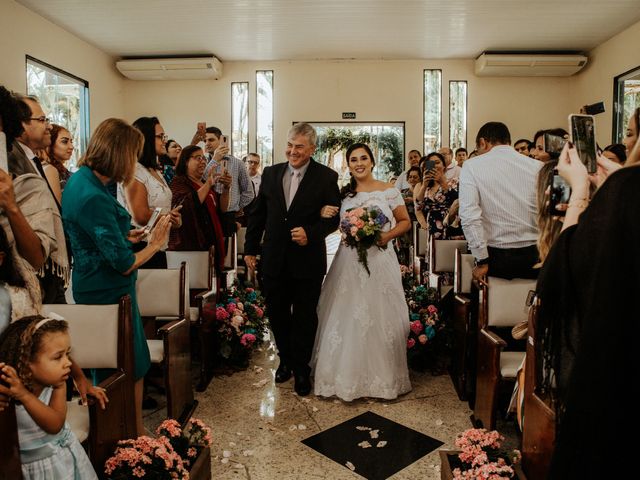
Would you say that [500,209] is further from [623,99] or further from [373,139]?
[373,139]


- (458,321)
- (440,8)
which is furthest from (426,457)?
(440,8)

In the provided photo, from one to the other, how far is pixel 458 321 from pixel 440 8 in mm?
6002

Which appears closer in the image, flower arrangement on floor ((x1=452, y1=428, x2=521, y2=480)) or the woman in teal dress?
flower arrangement on floor ((x1=452, y1=428, x2=521, y2=480))

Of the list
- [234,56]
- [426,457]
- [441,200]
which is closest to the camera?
[426,457]

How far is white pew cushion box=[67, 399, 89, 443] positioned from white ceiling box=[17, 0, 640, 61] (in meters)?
7.02

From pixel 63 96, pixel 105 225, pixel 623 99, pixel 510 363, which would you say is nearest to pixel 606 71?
pixel 623 99

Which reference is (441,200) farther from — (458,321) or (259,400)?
(259,400)

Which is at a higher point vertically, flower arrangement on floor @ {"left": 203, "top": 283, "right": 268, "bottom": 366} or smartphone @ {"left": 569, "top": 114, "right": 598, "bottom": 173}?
smartphone @ {"left": 569, "top": 114, "right": 598, "bottom": 173}

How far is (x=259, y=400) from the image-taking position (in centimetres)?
363

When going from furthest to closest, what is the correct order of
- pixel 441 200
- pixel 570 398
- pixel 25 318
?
pixel 441 200
pixel 25 318
pixel 570 398

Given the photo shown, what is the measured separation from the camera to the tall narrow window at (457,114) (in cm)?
1114

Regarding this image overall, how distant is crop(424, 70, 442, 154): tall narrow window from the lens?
11180 mm

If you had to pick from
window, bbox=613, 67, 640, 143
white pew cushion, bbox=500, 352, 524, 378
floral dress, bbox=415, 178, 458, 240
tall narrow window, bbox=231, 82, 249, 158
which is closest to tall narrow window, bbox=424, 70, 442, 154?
window, bbox=613, 67, 640, 143

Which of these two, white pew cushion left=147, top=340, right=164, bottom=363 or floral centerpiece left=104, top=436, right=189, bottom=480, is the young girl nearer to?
floral centerpiece left=104, top=436, right=189, bottom=480
